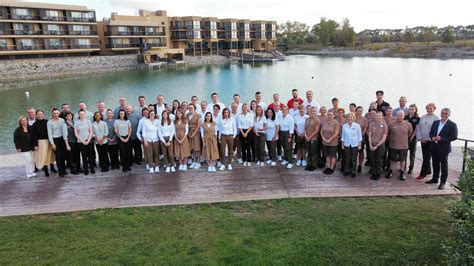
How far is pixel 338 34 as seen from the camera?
116562 millimetres

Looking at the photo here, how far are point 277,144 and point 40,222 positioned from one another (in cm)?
599

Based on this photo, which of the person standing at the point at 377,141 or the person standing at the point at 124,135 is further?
the person standing at the point at 124,135

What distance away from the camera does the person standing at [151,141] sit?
905 centimetres

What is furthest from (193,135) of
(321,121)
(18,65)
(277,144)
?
(18,65)

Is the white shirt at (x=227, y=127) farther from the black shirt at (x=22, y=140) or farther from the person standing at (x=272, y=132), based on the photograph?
the black shirt at (x=22, y=140)

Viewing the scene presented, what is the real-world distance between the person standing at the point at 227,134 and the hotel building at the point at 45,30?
46.9m

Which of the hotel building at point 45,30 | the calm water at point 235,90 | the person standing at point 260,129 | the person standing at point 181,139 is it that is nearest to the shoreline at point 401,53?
the calm water at point 235,90

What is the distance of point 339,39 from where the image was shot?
116250 millimetres

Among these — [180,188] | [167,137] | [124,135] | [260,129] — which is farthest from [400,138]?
[124,135]

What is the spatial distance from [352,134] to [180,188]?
4210 millimetres

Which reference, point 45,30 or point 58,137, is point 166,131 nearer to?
point 58,137

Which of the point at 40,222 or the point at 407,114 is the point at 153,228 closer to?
the point at 40,222

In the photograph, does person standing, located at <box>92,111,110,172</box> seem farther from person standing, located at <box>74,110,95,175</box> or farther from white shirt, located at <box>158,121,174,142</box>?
white shirt, located at <box>158,121,174,142</box>

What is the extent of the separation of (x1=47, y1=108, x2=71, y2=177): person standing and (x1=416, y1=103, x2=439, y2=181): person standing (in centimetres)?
854
